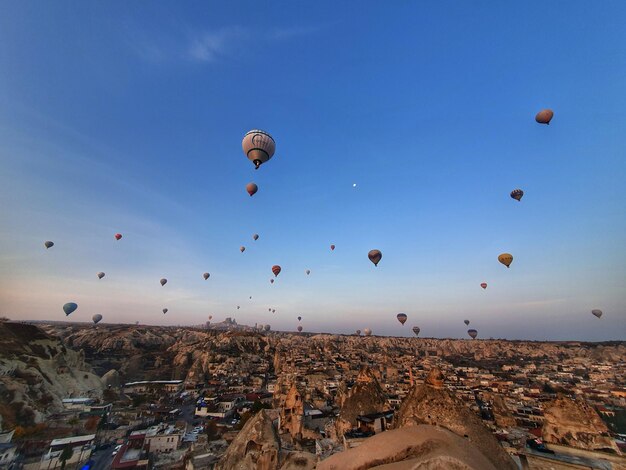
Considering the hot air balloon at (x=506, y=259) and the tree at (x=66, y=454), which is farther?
the hot air balloon at (x=506, y=259)

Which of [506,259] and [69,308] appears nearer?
[506,259]

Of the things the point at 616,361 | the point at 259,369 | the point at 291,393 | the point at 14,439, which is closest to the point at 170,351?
the point at 259,369

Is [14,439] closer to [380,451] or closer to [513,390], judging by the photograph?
[380,451]

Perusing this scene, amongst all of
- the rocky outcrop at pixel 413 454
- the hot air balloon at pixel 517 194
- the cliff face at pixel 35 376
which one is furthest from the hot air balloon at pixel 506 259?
the cliff face at pixel 35 376

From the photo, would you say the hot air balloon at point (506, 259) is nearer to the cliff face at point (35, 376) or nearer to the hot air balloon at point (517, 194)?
the hot air balloon at point (517, 194)

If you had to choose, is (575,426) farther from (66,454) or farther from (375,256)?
(66,454)

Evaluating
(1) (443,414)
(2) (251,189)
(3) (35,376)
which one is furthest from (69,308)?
(1) (443,414)
